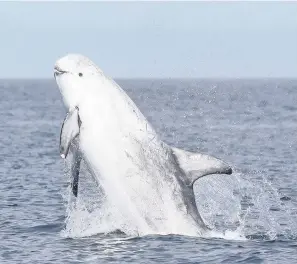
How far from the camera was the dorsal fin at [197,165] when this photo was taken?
2259 centimetres

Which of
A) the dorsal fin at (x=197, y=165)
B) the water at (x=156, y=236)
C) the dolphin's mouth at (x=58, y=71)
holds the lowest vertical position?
the water at (x=156, y=236)

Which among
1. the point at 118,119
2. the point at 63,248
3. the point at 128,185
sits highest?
the point at 118,119

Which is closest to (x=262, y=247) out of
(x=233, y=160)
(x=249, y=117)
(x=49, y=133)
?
(x=233, y=160)

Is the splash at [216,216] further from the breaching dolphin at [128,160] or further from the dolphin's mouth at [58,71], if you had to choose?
the dolphin's mouth at [58,71]

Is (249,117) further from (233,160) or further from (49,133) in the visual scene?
(233,160)

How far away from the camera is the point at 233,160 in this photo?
48.6 meters

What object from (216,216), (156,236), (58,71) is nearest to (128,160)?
(156,236)

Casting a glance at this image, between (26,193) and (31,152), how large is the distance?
19.2m

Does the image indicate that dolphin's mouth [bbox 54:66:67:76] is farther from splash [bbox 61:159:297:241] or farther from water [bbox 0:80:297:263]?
water [bbox 0:80:297:263]

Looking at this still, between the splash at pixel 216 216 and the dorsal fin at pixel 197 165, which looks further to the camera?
the splash at pixel 216 216

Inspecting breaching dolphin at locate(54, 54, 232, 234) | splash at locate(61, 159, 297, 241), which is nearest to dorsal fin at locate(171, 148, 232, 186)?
breaching dolphin at locate(54, 54, 232, 234)

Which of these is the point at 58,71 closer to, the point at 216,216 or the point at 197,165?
the point at 197,165

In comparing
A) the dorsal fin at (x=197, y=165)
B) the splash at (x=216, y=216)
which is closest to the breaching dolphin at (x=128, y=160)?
the dorsal fin at (x=197, y=165)

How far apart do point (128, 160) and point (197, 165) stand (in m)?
1.86
